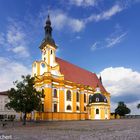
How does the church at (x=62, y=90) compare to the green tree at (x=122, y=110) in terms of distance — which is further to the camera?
the green tree at (x=122, y=110)

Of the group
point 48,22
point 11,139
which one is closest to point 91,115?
point 48,22

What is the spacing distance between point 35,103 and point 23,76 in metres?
5.00

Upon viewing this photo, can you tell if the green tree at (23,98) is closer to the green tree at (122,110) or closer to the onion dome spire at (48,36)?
the onion dome spire at (48,36)

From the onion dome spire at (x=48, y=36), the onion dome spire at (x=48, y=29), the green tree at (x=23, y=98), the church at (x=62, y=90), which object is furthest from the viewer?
the onion dome spire at (x=48, y=29)

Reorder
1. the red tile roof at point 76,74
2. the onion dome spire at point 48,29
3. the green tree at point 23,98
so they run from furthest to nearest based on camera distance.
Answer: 1. the red tile roof at point 76,74
2. the onion dome spire at point 48,29
3. the green tree at point 23,98

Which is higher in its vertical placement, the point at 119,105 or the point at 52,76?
the point at 52,76

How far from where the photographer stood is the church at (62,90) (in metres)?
55.0

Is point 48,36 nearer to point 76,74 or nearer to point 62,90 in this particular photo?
point 76,74

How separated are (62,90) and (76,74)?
12.1 metres

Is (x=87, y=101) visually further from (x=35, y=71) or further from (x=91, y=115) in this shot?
(x=35, y=71)

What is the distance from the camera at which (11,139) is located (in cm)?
1434

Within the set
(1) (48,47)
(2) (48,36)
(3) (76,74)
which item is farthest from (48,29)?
(3) (76,74)

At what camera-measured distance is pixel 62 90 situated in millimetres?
58375

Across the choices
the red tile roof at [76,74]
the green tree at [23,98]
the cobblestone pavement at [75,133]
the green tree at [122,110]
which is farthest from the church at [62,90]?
the cobblestone pavement at [75,133]
